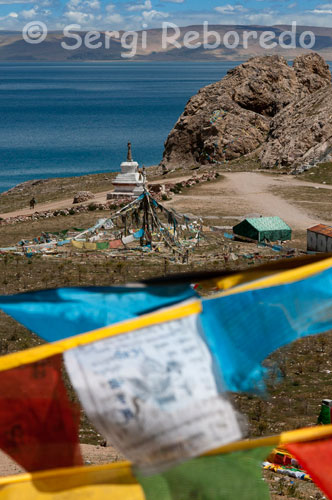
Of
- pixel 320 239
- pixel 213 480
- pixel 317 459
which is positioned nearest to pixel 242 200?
pixel 320 239

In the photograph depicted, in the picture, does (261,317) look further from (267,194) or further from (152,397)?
(267,194)

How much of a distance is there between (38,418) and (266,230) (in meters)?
26.3

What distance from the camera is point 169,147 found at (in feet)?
209

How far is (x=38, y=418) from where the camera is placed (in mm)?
2830

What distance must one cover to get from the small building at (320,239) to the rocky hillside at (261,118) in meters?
24.5

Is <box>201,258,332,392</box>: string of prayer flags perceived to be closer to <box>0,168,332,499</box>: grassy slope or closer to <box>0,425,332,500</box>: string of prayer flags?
<box>0,168,332,499</box>: grassy slope

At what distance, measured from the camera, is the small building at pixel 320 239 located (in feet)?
85.9

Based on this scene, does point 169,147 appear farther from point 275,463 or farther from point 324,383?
point 275,463

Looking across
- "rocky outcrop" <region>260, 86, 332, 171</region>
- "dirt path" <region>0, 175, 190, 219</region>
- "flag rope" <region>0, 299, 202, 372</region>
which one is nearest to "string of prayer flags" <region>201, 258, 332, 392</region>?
"flag rope" <region>0, 299, 202, 372</region>

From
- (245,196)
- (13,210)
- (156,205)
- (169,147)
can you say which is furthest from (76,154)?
(156,205)

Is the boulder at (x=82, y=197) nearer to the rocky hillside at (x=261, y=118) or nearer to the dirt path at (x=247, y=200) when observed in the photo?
the dirt path at (x=247, y=200)

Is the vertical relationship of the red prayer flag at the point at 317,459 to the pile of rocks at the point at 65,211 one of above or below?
above

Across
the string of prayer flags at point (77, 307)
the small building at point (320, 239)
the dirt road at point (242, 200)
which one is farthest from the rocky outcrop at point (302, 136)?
the string of prayer flags at point (77, 307)

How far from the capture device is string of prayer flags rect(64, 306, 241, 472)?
8.98 feet
